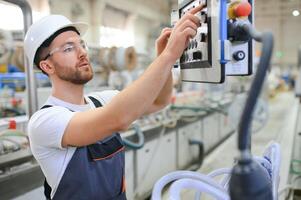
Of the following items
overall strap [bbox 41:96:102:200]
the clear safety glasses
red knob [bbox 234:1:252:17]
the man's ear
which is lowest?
overall strap [bbox 41:96:102:200]

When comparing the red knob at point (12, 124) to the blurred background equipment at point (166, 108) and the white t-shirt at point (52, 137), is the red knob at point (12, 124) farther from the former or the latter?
the white t-shirt at point (52, 137)

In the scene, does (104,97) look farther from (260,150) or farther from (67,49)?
(260,150)

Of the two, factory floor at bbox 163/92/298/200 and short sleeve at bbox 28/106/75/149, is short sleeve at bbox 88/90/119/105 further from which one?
factory floor at bbox 163/92/298/200

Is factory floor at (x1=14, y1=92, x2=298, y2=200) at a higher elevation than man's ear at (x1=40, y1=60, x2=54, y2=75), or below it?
below

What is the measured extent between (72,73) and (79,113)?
19cm

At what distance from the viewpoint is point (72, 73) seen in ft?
3.41

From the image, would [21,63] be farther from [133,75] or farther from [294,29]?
[294,29]

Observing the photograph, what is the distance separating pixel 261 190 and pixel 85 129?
509mm

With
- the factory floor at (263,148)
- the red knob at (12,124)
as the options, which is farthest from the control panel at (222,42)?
the red knob at (12,124)

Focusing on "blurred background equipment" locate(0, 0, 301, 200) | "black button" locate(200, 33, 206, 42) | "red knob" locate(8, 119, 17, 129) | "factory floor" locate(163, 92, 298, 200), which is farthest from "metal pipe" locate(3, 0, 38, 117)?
"black button" locate(200, 33, 206, 42)

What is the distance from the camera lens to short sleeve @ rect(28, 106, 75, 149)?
902 millimetres

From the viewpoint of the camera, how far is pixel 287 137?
10.8 ft

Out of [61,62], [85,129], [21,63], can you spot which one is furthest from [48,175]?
[21,63]

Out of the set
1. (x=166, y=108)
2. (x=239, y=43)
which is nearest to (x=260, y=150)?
(x=166, y=108)
